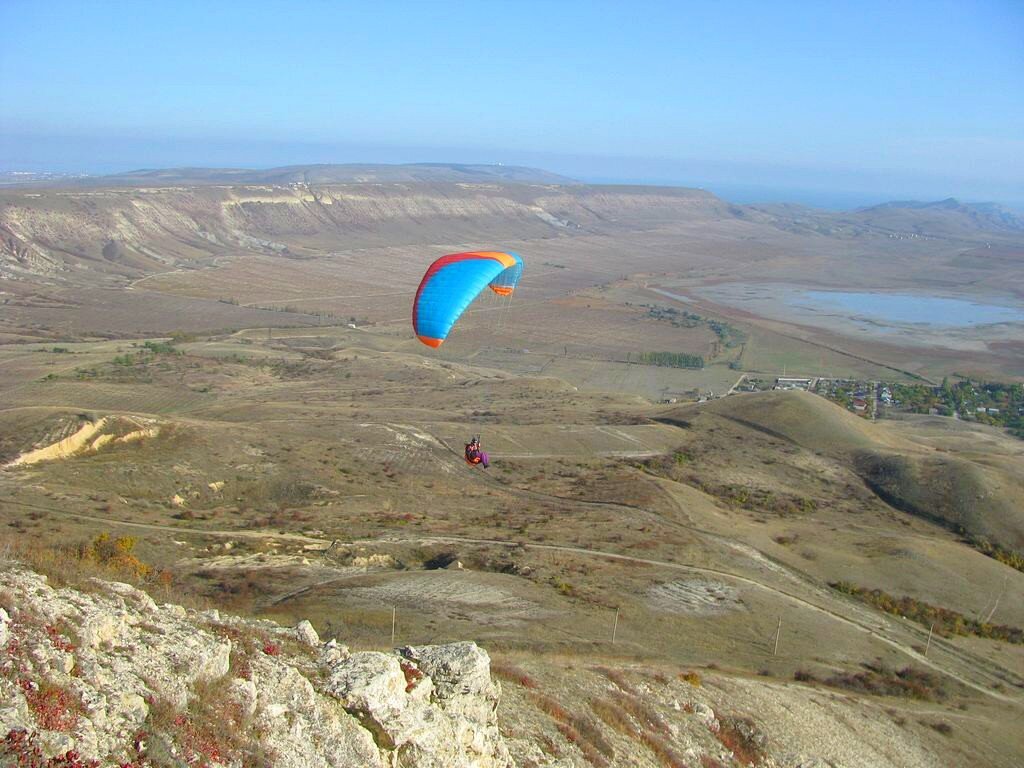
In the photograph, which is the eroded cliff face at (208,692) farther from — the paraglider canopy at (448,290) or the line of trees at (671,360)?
the line of trees at (671,360)

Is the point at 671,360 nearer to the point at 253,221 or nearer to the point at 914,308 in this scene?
the point at 914,308

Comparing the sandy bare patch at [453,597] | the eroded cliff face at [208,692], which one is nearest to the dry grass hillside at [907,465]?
the sandy bare patch at [453,597]

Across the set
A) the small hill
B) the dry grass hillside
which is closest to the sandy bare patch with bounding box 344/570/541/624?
the dry grass hillside

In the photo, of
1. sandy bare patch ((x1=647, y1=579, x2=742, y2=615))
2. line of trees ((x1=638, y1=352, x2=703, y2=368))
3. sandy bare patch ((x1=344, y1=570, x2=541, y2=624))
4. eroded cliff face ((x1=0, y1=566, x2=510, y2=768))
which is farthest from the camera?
line of trees ((x1=638, y1=352, x2=703, y2=368))

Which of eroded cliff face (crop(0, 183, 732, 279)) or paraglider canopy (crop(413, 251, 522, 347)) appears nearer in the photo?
paraglider canopy (crop(413, 251, 522, 347))

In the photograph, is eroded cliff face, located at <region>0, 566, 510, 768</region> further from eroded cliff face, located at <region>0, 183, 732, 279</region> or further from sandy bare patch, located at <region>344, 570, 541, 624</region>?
eroded cliff face, located at <region>0, 183, 732, 279</region>

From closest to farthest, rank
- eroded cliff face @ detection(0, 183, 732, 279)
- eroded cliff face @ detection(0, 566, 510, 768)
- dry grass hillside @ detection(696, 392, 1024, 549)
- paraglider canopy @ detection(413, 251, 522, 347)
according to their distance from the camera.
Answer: eroded cliff face @ detection(0, 566, 510, 768) < paraglider canopy @ detection(413, 251, 522, 347) < dry grass hillside @ detection(696, 392, 1024, 549) < eroded cliff face @ detection(0, 183, 732, 279)

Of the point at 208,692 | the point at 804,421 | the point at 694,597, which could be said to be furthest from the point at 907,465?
the point at 208,692

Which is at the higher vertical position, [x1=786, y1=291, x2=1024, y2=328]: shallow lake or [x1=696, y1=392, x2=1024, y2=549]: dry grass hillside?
[x1=786, y1=291, x2=1024, y2=328]: shallow lake
